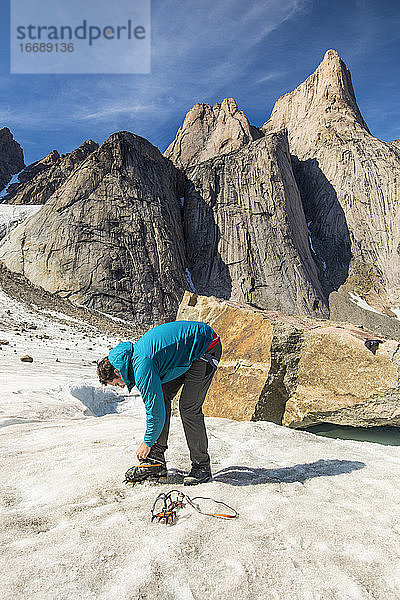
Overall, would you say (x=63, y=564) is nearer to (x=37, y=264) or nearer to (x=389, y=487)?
(x=389, y=487)

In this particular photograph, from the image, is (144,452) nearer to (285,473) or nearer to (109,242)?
(285,473)

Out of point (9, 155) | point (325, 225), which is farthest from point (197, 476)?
point (9, 155)

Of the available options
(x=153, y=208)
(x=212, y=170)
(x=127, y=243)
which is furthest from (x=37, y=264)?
(x=212, y=170)

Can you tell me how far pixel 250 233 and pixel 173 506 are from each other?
34.6m

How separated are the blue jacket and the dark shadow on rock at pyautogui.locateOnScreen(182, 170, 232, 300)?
101ft

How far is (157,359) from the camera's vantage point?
3.02 m

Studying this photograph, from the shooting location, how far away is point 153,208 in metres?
31.9

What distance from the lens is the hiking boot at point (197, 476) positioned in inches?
125

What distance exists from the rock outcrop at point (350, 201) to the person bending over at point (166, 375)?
39430mm

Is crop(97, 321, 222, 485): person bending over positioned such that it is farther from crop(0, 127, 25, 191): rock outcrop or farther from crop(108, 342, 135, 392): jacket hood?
crop(0, 127, 25, 191): rock outcrop

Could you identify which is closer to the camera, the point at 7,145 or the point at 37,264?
the point at 37,264

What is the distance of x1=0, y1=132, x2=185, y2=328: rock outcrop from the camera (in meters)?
27.3

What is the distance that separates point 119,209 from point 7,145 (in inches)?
2126

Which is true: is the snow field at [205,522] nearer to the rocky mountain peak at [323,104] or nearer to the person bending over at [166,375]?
the person bending over at [166,375]
